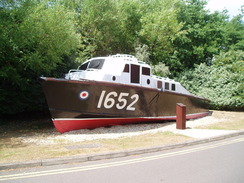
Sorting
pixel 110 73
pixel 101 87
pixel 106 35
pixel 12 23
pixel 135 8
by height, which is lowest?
pixel 101 87

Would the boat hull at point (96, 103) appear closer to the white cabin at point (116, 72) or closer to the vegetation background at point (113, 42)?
the white cabin at point (116, 72)

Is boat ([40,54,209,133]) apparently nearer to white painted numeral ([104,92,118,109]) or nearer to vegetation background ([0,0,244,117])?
white painted numeral ([104,92,118,109])

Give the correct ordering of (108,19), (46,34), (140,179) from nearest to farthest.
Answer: (140,179)
(46,34)
(108,19)

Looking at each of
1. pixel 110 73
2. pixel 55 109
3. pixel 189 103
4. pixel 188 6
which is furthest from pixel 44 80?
pixel 188 6

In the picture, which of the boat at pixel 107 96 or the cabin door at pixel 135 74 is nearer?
the boat at pixel 107 96

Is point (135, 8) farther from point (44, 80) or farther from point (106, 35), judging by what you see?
point (44, 80)

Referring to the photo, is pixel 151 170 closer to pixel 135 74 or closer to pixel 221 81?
pixel 135 74

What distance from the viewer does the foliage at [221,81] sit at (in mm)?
20828

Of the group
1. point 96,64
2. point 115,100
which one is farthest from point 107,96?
point 96,64

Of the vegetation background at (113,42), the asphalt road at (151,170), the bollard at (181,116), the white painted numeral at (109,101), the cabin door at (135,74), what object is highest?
the vegetation background at (113,42)

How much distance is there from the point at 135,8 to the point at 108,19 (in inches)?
184

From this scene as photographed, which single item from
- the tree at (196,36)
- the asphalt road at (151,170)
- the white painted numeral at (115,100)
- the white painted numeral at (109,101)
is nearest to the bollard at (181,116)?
the white painted numeral at (115,100)

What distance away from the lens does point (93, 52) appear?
2269 cm

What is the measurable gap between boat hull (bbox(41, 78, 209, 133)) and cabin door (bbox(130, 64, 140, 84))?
0.63 metres
